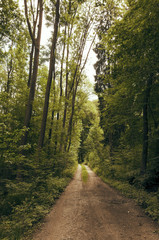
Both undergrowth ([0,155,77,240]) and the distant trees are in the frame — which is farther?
the distant trees

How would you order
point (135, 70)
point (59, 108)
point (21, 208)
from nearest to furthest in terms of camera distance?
point (21, 208)
point (135, 70)
point (59, 108)

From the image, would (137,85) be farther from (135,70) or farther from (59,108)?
(59,108)

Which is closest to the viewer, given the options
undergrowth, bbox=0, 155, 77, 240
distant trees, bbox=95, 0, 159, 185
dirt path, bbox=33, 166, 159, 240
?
dirt path, bbox=33, 166, 159, 240

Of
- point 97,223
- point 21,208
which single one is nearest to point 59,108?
point 21,208

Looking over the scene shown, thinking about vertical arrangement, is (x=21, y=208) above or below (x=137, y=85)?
below

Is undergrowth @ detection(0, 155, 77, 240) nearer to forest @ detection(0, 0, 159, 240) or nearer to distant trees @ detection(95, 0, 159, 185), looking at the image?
forest @ detection(0, 0, 159, 240)

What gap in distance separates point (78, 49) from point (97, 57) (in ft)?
9.38

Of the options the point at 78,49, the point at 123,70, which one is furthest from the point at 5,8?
the point at 78,49

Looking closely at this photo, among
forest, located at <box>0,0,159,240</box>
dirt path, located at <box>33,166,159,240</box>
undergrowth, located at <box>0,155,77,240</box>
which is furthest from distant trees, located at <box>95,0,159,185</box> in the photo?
undergrowth, located at <box>0,155,77,240</box>

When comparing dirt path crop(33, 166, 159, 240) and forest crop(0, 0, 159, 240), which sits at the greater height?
forest crop(0, 0, 159, 240)

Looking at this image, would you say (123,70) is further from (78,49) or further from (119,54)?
(78,49)

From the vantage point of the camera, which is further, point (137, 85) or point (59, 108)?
point (59, 108)

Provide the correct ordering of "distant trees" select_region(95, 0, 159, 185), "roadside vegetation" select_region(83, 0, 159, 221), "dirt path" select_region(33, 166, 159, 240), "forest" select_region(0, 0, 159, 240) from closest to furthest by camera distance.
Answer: "dirt path" select_region(33, 166, 159, 240)
"forest" select_region(0, 0, 159, 240)
"roadside vegetation" select_region(83, 0, 159, 221)
"distant trees" select_region(95, 0, 159, 185)

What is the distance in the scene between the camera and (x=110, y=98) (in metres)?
11.1
